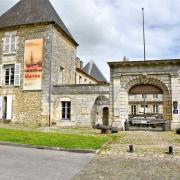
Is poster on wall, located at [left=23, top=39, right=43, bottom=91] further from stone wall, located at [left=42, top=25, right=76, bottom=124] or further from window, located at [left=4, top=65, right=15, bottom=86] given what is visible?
window, located at [left=4, top=65, right=15, bottom=86]

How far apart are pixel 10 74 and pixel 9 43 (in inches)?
101

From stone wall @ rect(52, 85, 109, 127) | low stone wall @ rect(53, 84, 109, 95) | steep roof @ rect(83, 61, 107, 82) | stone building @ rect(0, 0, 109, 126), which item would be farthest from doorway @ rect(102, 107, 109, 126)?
steep roof @ rect(83, 61, 107, 82)

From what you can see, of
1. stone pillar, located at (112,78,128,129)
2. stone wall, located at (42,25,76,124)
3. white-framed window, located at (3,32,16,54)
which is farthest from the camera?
white-framed window, located at (3,32,16,54)

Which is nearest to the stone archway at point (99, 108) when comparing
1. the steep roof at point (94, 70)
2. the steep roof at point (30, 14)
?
the steep roof at point (30, 14)

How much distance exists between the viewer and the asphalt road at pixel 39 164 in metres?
5.43

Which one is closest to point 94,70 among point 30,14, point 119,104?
point 30,14

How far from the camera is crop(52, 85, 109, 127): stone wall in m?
18.8

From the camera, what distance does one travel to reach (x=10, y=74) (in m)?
21.6

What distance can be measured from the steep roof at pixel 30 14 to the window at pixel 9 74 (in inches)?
134

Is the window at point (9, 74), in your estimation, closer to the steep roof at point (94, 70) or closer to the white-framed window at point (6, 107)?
the white-framed window at point (6, 107)

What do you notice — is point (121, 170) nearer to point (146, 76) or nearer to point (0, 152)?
point (0, 152)

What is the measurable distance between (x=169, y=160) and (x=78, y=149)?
285cm

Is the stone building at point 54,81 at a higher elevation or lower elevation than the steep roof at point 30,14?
lower

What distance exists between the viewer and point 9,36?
21891 mm
